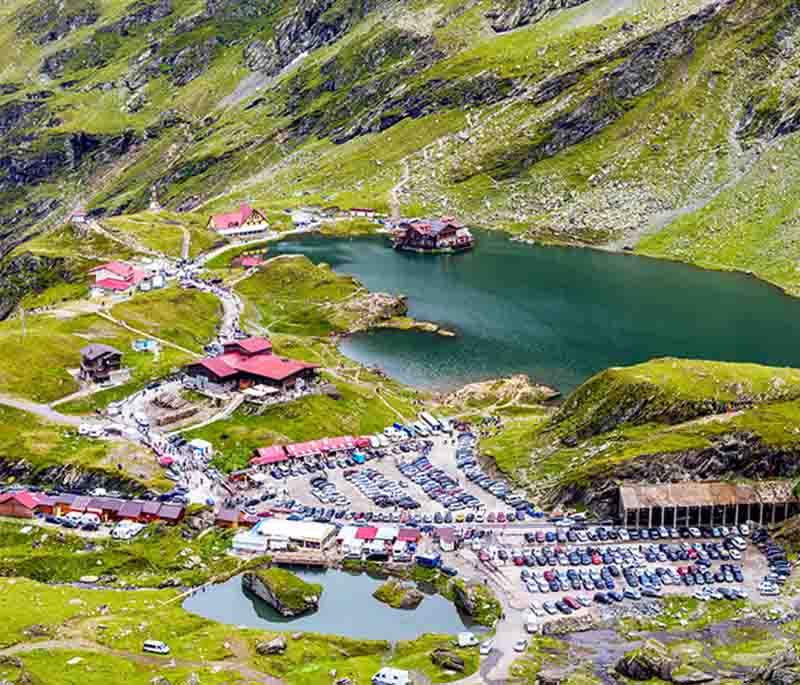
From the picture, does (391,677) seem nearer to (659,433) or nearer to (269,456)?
(269,456)

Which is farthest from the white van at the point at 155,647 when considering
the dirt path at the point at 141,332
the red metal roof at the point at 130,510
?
the dirt path at the point at 141,332

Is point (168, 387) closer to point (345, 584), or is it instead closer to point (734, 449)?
point (345, 584)

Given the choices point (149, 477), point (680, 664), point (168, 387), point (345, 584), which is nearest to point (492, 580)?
point (345, 584)

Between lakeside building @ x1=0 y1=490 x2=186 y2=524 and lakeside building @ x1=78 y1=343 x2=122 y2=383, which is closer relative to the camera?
lakeside building @ x1=0 y1=490 x2=186 y2=524

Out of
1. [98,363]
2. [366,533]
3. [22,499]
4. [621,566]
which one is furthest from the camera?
[98,363]

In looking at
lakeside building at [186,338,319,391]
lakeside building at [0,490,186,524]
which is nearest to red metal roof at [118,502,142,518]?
lakeside building at [0,490,186,524]

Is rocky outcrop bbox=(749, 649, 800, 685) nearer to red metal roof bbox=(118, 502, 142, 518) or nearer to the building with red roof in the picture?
red metal roof bbox=(118, 502, 142, 518)

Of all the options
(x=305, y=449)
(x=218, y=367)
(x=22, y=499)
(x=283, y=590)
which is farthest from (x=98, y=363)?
(x=283, y=590)
